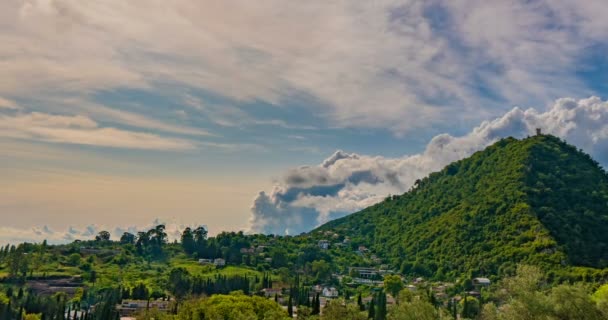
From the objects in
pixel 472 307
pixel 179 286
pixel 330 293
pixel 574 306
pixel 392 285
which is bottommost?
pixel 472 307

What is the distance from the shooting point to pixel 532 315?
7256cm

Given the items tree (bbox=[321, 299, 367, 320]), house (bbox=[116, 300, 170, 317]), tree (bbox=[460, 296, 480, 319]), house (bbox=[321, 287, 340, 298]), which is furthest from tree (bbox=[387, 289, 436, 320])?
house (bbox=[321, 287, 340, 298])

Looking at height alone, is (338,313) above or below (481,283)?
below

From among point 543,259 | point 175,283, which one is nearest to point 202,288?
point 175,283

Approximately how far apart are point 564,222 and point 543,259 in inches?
1290

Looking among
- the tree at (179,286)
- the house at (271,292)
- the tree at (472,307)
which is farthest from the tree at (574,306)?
the tree at (179,286)

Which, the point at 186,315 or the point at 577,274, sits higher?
the point at 577,274

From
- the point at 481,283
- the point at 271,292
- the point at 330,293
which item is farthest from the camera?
the point at 330,293

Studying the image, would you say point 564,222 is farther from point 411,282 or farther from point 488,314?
point 488,314

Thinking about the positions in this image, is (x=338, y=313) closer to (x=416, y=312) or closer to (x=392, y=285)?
(x=416, y=312)

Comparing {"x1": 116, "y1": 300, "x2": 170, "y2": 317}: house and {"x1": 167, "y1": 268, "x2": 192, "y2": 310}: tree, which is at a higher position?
{"x1": 167, "y1": 268, "x2": 192, "y2": 310}: tree

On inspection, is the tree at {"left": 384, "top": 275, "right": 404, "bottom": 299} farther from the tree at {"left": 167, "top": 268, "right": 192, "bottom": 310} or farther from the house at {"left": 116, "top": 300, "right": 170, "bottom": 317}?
the house at {"left": 116, "top": 300, "right": 170, "bottom": 317}

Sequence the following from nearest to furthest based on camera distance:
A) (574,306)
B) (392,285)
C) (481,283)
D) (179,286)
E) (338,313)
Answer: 1. (574,306)
2. (338,313)
3. (392,285)
4. (179,286)
5. (481,283)

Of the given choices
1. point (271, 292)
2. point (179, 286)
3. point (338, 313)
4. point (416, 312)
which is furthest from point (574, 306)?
point (179, 286)
